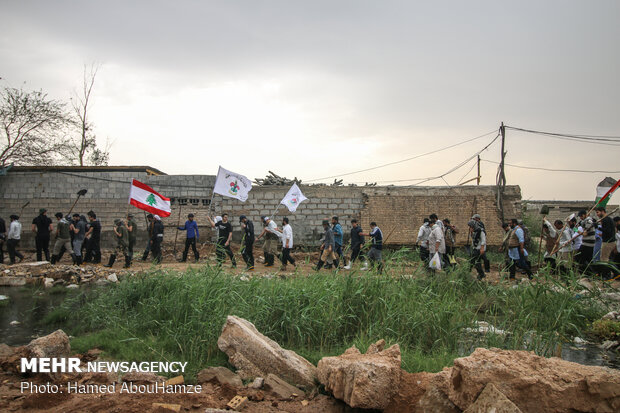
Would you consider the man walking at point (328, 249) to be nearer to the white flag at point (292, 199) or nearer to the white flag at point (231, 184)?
the white flag at point (292, 199)

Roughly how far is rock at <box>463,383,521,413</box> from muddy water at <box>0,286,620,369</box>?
3192 mm

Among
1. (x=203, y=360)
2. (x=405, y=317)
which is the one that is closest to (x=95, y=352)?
(x=203, y=360)

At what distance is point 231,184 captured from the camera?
1460 centimetres

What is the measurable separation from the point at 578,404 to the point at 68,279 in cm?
1066

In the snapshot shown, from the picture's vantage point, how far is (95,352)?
199 inches

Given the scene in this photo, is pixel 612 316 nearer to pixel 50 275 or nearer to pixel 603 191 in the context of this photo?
pixel 603 191

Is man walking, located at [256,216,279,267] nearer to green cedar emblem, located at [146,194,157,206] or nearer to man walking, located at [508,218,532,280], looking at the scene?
green cedar emblem, located at [146,194,157,206]

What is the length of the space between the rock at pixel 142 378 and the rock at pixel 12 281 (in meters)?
7.68

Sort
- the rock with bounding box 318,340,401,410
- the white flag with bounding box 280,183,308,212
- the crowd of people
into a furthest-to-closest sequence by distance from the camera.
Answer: the white flag with bounding box 280,183,308,212 → the crowd of people → the rock with bounding box 318,340,401,410

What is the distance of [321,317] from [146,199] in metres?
10.3

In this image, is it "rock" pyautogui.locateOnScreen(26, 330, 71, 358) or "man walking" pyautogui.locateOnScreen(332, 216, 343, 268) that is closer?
"rock" pyautogui.locateOnScreen(26, 330, 71, 358)

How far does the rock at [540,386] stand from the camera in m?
2.99

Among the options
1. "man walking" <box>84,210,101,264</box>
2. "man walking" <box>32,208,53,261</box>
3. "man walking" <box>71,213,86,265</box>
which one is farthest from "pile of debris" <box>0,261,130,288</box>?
"man walking" <box>32,208,53,261</box>

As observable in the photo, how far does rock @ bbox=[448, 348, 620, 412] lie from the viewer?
118 inches
